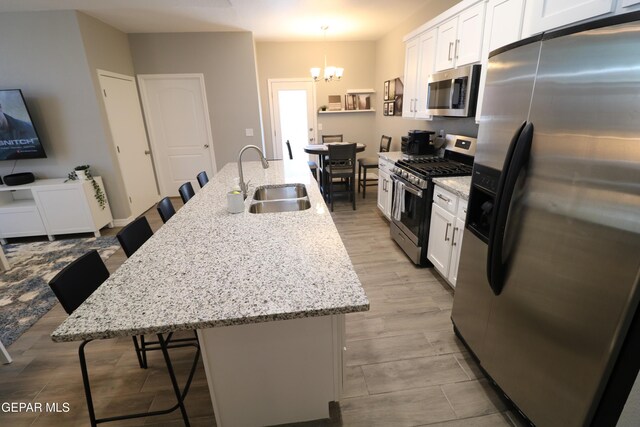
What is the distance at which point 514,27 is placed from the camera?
6.27 ft

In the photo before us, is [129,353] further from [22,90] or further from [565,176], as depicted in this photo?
[22,90]

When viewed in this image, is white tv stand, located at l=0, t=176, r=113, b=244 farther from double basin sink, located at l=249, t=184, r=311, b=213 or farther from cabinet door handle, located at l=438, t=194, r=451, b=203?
cabinet door handle, located at l=438, t=194, r=451, b=203

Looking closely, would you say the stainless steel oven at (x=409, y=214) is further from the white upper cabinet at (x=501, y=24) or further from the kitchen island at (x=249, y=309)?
the kitchen island at (x=249, y=309)

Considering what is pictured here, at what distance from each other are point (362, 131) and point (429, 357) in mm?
5293

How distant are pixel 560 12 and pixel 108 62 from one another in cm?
501

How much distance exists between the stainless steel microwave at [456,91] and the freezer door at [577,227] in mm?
1438

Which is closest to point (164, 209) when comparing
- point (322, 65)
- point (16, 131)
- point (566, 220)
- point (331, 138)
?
point (566, 220)

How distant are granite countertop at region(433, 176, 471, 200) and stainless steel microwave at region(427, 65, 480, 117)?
62 centimetres

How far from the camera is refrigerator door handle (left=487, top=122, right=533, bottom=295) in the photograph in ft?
3.87

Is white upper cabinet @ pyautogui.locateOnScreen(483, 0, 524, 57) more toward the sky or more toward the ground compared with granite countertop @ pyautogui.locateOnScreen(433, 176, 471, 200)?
more toward the sky

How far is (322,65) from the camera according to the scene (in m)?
5.86

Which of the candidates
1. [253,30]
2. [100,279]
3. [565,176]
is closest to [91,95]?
[253,30]

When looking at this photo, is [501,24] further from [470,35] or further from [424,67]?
[424,67]

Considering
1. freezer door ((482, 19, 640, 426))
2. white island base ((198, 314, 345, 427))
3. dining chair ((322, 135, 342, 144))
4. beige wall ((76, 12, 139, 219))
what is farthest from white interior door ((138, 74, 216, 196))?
freezer door ((482, 19, 640, 426))
